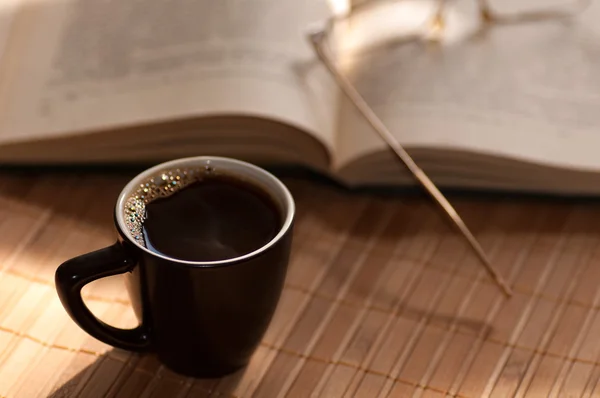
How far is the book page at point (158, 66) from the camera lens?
0.71 metres

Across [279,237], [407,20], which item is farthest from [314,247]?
[407,20]

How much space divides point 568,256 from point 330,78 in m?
0.27

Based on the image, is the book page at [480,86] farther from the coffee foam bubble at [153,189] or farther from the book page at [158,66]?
the coffee foam bubble at [153,189]

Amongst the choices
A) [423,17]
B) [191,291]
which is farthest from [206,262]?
[423,17]

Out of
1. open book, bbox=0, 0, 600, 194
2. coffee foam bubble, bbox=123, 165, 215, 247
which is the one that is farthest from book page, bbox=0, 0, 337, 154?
coffee foam bubble, bbox=123, 165, 215, 247

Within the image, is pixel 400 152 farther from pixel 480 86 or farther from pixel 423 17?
pixel 423 17

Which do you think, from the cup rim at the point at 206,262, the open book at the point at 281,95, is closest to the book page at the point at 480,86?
the open book at the point at 281,95

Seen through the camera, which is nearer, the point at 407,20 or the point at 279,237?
the point at 279,237

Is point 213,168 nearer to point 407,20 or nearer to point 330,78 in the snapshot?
point 330,78

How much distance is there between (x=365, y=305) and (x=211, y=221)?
17 centimetres

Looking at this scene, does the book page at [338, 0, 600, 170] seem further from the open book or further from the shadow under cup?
the shadow under cup

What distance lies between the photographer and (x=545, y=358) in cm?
61

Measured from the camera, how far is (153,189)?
1.85 feet

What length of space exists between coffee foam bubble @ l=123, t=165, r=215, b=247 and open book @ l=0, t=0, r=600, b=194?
13 centimetres
